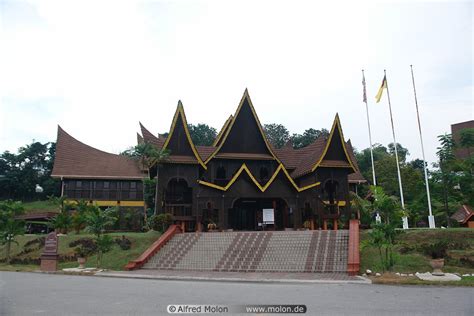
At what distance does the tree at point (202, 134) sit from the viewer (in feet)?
201

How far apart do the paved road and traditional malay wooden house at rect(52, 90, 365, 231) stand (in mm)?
12748

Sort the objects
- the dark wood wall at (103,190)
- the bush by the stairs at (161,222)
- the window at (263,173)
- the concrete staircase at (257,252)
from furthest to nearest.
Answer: the dark wood wall at (103,190) → the window at (263,173) → the bush by the stairs at (161,222) → the concrete staircase at (257,252)

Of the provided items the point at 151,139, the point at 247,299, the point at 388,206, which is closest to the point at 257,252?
the point at 388,206

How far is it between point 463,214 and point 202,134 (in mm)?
39999

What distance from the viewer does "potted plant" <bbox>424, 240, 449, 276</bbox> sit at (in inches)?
516

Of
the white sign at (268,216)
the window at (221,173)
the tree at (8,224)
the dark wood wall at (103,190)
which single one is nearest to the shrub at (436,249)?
the white sign at (268,216)

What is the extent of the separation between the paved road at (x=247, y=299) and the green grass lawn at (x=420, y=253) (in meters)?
3.31

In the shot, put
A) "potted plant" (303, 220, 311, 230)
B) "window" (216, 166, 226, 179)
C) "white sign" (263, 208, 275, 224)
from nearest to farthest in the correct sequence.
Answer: "white sign" (263, 208, 275, 224), "potted plant" (303, 220, 311, 230), "window" (216, 166, 226, 179)

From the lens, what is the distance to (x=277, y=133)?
66.4m

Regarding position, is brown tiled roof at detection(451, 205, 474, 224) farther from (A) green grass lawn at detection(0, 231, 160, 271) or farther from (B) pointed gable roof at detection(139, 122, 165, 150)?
(A) green grass lawn at detection(0, 231, 160, 271)

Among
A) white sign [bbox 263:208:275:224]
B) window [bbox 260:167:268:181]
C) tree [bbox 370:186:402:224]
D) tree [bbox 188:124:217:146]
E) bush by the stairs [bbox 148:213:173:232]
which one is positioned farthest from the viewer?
tree [bbox 188:124:217:146]

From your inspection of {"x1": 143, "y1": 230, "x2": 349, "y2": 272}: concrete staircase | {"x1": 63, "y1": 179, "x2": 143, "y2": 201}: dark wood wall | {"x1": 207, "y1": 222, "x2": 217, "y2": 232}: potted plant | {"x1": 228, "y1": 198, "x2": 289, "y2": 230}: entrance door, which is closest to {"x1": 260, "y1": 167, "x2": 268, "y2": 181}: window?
{"x1": 228, "y1": 198, "x2": 289, "y2": 230}: entrance door

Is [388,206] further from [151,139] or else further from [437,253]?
[151,139]

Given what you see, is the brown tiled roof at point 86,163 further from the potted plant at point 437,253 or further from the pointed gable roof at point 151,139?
the potted plant at point 437,253
